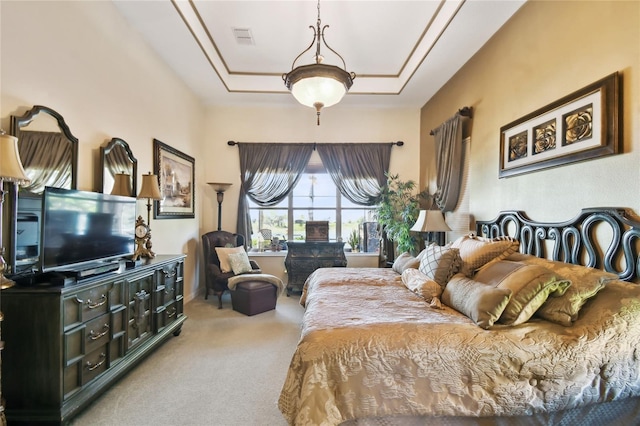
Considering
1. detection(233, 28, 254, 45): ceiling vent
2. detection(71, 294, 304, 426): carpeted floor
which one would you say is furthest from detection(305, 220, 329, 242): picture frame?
detection(233, 28, 254, 45): ceiling vent

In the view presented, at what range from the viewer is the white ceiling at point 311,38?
285 centimetres

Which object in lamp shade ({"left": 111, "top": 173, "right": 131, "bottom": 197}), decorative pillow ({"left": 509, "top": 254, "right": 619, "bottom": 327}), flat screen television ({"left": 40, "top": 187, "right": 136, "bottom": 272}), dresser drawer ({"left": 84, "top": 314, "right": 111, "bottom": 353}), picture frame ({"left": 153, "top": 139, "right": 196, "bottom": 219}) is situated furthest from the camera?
picture frame ({"left": 153, "top": 139, "right": 196, "bottom": 219})

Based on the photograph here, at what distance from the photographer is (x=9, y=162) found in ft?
4.77

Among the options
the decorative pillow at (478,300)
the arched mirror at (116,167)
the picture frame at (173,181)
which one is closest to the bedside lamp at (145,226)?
the arched mirror at (116,167)

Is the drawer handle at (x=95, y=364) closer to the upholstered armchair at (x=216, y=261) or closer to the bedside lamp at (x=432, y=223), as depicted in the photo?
the upholstered armchair at (x=216, y=261)

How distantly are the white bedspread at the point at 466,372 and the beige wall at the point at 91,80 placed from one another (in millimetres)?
2446

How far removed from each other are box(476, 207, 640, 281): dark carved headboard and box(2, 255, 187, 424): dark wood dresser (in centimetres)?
328

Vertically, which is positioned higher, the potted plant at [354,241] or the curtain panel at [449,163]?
the curtain panel at [449,163]

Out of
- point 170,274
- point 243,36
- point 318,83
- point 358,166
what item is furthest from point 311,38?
point 170,274

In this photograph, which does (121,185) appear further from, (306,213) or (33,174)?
(306,213)

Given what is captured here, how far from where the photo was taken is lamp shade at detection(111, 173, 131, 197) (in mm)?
2719

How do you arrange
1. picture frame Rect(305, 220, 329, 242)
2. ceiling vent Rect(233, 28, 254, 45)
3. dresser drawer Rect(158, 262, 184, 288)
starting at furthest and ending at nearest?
picture frame Rect(305, 220, 329, 242) → ceiling vent Rect(233, 28, 254, 45) → dresser drawer Rect(158, 262, 184, 288)

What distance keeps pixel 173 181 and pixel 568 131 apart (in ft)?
13.9

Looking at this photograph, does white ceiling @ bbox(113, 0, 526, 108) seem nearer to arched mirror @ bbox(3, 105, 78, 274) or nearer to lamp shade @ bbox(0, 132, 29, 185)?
arched mirror @ bbox(3, 105, 78, 274)
